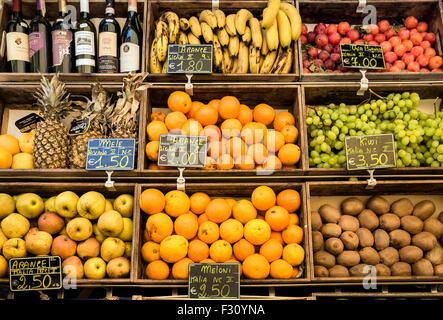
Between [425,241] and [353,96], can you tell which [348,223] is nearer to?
[425,241]

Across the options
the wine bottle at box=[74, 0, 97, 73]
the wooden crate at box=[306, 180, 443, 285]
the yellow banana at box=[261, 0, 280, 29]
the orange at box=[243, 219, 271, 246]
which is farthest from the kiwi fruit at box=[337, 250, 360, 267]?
the wine bottle at box=[74, 0, 97, 73]

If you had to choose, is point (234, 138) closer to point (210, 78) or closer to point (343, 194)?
point (210, 78)

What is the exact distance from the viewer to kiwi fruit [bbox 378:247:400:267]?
217 centimetres

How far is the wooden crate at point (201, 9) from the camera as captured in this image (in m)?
2.42

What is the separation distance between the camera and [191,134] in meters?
2.26

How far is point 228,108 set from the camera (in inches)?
92.4

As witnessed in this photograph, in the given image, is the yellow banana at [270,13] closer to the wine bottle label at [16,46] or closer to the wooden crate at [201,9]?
the wooden crate at [201,9]

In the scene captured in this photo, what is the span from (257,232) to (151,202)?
69 cm

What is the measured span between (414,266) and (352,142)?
89cm

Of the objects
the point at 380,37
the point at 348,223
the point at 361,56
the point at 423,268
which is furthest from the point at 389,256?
the point at 380,37

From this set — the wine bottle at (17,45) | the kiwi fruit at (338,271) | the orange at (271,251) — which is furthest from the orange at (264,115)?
the wine bottle at (17,45)

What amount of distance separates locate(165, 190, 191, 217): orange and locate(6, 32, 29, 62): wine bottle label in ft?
4.97
